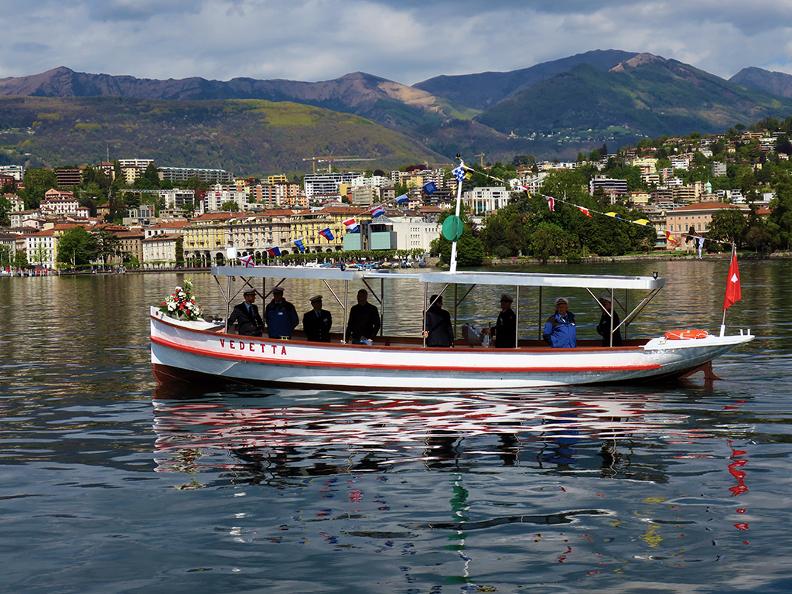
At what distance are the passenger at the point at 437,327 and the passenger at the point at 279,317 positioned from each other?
289cm

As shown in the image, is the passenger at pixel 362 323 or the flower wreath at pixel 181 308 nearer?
the passenger at pixel 362 323

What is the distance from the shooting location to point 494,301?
59750 mm

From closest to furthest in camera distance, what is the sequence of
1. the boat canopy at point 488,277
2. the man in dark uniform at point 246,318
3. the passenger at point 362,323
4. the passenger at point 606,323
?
the boat canopy at point 488,277, the passenger at point 606,323, the passenger at point 362,323, the man in dark uniform at point 246,318

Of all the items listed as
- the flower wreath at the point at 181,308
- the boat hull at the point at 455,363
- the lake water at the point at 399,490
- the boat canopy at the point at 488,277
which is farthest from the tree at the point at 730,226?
the lake water at the point at 399,490

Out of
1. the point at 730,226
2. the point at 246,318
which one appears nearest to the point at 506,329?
the point at 246,318

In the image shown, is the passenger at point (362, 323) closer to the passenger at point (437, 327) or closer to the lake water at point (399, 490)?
the passenger at point (437, 327)

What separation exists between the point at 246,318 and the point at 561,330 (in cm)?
648

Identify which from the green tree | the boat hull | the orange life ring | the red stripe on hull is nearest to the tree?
the green tree

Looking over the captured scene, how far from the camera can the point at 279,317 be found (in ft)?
78.6

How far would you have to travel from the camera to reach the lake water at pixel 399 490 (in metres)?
11.4

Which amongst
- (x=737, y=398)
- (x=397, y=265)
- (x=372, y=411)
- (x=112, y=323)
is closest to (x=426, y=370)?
(x=372, y=411)

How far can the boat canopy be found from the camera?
878 inches

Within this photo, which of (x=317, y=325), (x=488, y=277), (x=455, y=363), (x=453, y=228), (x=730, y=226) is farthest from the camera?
(x=730, y=226)

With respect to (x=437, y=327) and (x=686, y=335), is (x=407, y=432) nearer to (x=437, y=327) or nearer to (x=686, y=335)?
(x=437, y=327)
